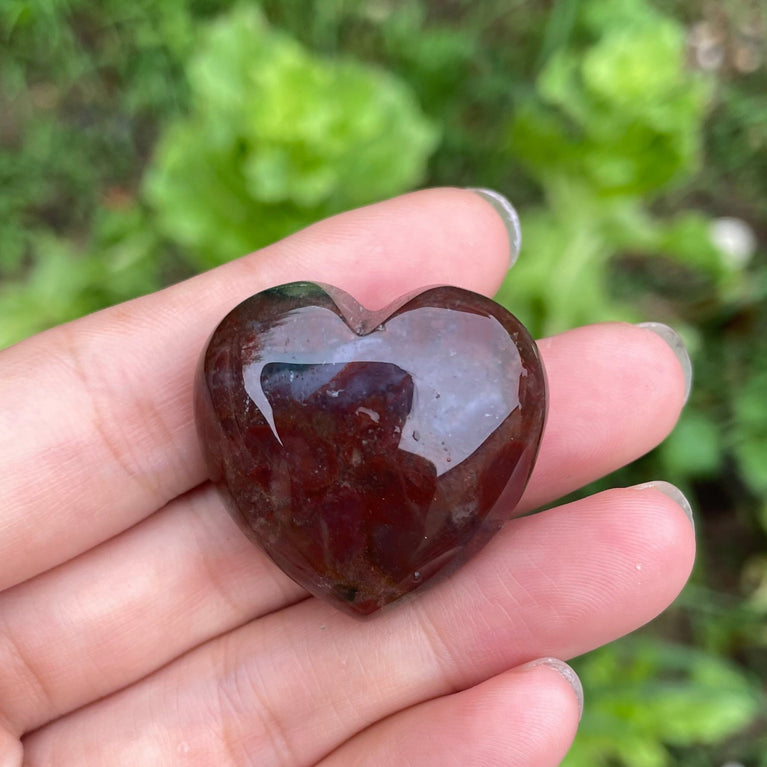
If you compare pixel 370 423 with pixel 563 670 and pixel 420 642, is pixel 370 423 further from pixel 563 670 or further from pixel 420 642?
pixel 563 670

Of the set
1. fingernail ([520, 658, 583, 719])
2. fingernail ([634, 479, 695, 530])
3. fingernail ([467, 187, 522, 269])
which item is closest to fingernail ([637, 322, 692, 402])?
fingernail ([634, 479, 695, 530])

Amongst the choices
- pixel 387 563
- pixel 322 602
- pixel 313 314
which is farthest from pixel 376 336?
pixel 322 602

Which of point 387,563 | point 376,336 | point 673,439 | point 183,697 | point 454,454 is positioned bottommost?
point 673,439

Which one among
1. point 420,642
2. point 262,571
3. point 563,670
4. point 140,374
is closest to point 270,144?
point 140,374

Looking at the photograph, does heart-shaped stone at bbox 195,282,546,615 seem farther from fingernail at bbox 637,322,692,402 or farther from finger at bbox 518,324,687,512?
fingernail at bbox 637,322,692,402

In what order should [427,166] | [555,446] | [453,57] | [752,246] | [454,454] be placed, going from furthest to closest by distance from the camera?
[752,246], [427,166], [453,57], [555,446], [454,454]

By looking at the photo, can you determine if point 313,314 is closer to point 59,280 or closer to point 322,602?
point 322,602
